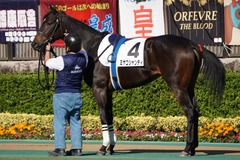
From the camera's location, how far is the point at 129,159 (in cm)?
1113

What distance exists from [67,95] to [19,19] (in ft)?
24.2

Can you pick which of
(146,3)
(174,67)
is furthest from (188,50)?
(146,3)

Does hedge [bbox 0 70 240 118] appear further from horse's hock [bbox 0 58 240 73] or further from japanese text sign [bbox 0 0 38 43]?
japanese text sign [bbox 0 0 38 43]

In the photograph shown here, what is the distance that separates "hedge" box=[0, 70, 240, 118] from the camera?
16094 mm

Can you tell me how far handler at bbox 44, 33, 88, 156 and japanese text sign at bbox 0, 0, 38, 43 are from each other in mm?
6909

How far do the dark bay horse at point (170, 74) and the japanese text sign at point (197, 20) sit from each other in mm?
5121

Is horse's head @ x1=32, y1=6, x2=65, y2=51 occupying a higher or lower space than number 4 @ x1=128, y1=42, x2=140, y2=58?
higher

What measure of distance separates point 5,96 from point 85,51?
617 centimetres

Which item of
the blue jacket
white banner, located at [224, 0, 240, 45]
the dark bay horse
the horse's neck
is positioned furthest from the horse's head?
white banner, located at [224, 0, 240, 45]

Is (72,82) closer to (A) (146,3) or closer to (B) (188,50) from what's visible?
(B) (188,50)

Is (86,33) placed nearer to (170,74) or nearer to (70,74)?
(70,74)

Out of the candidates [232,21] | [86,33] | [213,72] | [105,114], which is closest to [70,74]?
[105,114]

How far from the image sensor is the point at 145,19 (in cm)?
1752

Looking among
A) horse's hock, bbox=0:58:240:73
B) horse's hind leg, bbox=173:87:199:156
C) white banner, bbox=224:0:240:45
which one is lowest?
horse's hind leg, bbox=173:87:199:156
